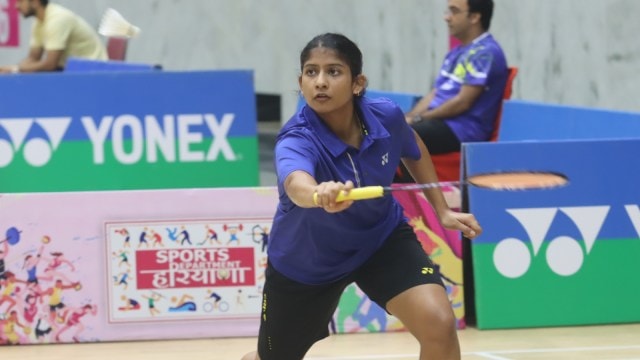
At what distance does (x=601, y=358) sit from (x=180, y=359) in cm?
192

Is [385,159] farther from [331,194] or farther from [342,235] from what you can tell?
[331,194]

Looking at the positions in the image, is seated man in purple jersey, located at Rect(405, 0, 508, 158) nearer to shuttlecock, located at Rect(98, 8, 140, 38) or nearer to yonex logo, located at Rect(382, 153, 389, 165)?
shuttlecock, located at Rect(98, 8, 140, 38)

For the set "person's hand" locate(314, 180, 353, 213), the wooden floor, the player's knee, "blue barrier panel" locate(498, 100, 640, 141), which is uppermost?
"blue barrier panel" locate(498, 100, 640, 141)

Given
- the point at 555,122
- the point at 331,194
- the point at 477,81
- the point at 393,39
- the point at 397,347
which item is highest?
the point at 393,39

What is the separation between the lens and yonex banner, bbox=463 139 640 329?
6.51 meters

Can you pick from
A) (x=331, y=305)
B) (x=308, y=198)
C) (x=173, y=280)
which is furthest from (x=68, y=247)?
(x=308, y=198)

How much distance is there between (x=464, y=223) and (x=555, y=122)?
3995 millimetres

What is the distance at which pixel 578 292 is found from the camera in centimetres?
655

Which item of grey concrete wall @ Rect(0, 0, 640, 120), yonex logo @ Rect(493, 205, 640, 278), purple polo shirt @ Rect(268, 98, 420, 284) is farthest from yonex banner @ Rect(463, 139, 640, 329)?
grey concrete wall @ Rect(0, 0, 640, 120)

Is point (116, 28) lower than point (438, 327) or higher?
higher

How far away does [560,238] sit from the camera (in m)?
6.52

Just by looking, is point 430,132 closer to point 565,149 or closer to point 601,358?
point 565,149

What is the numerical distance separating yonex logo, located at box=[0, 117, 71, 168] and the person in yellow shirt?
11.3 ft

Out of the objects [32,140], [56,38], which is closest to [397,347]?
[32,140]
